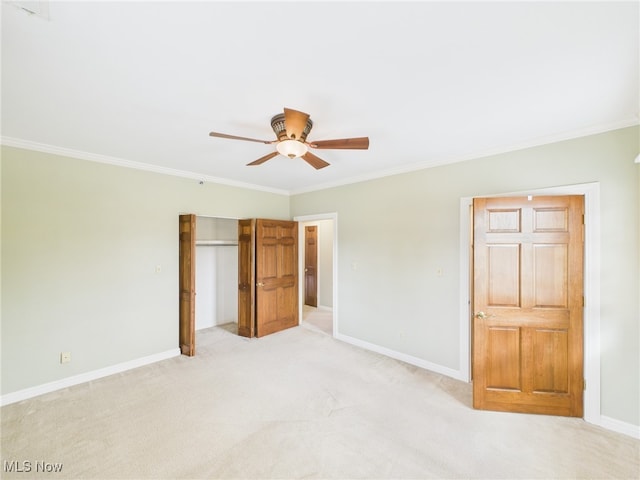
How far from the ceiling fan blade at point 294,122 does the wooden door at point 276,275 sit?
100 inches

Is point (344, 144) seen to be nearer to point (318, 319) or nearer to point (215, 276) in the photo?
point (215, 276)

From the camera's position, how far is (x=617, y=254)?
88.0 inches

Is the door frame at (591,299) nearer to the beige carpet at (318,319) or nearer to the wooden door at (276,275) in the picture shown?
the beige carpet at (318,319)

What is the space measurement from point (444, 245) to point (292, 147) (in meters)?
2.22

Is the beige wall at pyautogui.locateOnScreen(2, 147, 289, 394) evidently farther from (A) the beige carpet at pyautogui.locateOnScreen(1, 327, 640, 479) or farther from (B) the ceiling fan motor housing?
(B) the ceiling fan motor housing

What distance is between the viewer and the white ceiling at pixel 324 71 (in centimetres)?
121

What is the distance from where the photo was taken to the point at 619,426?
221 centimetres

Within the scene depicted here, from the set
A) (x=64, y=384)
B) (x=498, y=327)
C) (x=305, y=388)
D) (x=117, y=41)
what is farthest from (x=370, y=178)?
(x=64, y=384)

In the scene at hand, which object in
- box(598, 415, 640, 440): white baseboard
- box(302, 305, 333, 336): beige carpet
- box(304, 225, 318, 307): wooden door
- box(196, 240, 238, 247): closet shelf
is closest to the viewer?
box(598, 415, 640, 440): white baseboard

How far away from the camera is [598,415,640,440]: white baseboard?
215 centimetres

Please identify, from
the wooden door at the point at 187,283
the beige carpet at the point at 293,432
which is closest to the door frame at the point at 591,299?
the beige carpet at the point at 293,432

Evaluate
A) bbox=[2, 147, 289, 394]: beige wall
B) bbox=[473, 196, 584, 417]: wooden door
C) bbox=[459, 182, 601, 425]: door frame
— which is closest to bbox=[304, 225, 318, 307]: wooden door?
bbox=[2, 147, 289, 394]: beige wall

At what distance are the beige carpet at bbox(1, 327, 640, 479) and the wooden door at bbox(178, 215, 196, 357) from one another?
0.55 m

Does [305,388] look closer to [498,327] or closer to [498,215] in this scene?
[498,327]
